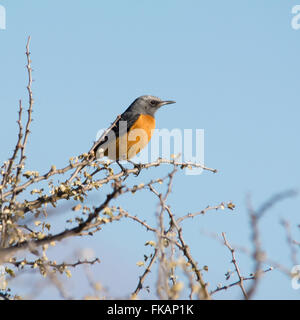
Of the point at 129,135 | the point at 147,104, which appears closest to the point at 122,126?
the point at 129,135

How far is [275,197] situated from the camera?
2.00m

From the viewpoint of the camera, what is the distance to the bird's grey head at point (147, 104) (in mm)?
8403

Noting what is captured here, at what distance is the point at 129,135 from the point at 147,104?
1189mm

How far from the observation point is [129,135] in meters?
7.51

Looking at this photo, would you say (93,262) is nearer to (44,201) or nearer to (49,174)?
(44,201)

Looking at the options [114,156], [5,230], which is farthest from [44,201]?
[114,156]

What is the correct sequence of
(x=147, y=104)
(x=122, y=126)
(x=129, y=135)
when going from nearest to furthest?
(x=129, y=135), (x=122, y=126), (x=147, y=104)

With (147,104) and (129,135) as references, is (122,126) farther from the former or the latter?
(147,104)

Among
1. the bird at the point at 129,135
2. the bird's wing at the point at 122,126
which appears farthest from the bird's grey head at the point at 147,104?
the bird's wing at the point at 122,126

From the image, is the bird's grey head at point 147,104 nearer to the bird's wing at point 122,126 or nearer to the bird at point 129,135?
the bird at point 129,135

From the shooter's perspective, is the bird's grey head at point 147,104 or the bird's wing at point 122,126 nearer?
the bird's wing at point 122,126

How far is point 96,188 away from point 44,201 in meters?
0.53

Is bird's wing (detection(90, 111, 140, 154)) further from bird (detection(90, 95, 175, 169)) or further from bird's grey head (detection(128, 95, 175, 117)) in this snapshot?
bird's grey head (detection(128, 95, 175, 117))

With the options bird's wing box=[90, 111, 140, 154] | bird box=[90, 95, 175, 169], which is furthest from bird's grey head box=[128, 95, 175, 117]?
bird's wing box=[90, 111, 140, 154]
